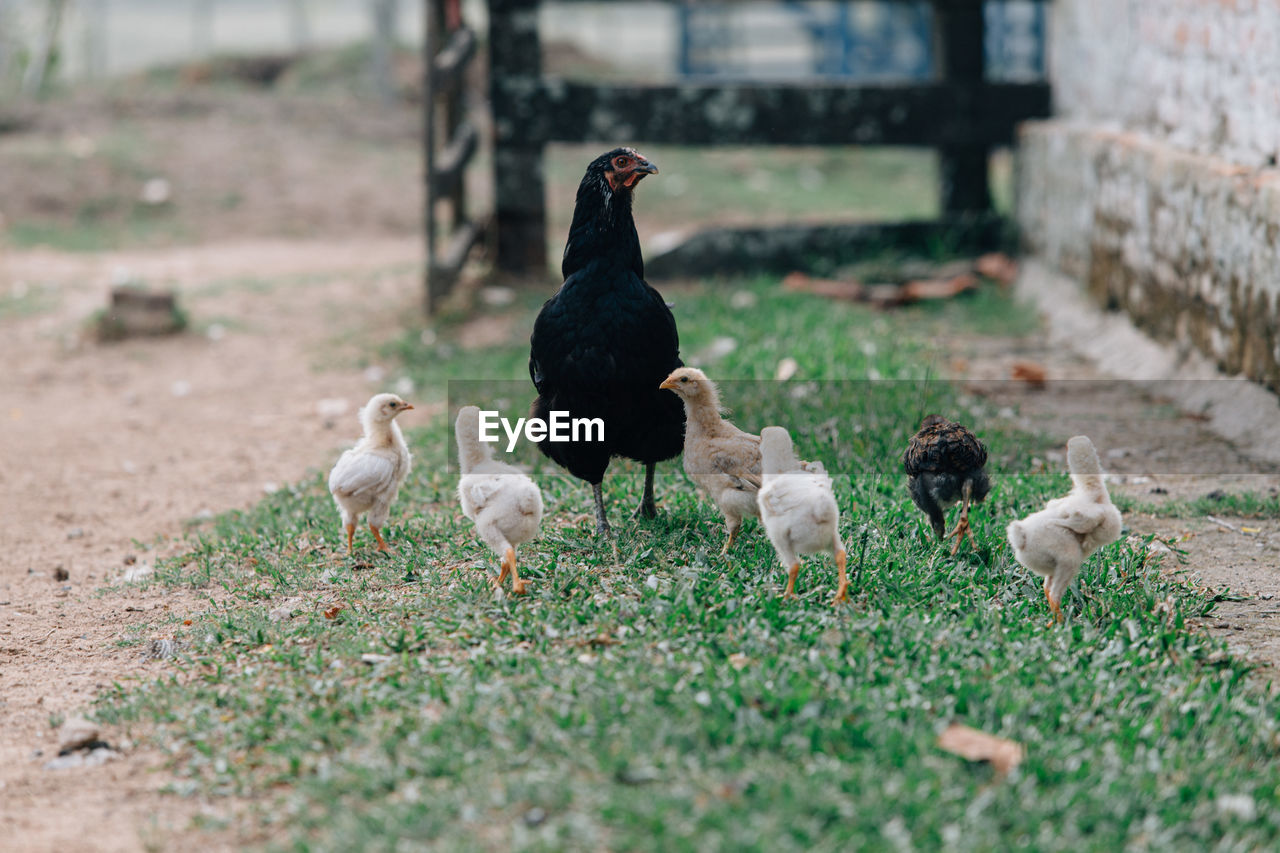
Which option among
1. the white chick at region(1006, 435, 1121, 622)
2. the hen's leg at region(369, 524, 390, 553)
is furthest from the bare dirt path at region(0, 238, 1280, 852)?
the hen's leg at region(369, 524, 390, 553)

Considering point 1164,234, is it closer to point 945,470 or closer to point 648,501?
point 945,470

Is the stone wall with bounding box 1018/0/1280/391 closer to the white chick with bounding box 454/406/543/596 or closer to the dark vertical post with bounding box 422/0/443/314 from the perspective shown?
the white chick with bounding box 454/406/543/596

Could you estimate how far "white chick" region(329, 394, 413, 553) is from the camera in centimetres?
454

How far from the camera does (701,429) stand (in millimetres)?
4422

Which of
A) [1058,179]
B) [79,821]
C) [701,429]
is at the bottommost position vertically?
[79,821]

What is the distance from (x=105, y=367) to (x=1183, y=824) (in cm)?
766

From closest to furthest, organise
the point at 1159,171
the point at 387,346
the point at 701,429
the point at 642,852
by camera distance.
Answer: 1. the point at 642,852
2. the point at 701,429
3. the point at 1159,171
4. the point at 387,346

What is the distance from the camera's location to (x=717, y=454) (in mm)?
4250

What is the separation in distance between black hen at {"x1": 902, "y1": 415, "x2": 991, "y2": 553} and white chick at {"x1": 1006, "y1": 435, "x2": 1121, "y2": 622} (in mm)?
464

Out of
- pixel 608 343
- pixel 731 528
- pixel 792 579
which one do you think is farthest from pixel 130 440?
pixel 792 579

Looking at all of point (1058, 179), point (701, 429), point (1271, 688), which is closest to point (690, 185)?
point (1058, 179)

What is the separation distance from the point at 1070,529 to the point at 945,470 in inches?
23.8

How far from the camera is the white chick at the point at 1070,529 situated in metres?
3.72

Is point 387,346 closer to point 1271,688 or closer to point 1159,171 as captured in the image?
point 1159,171
